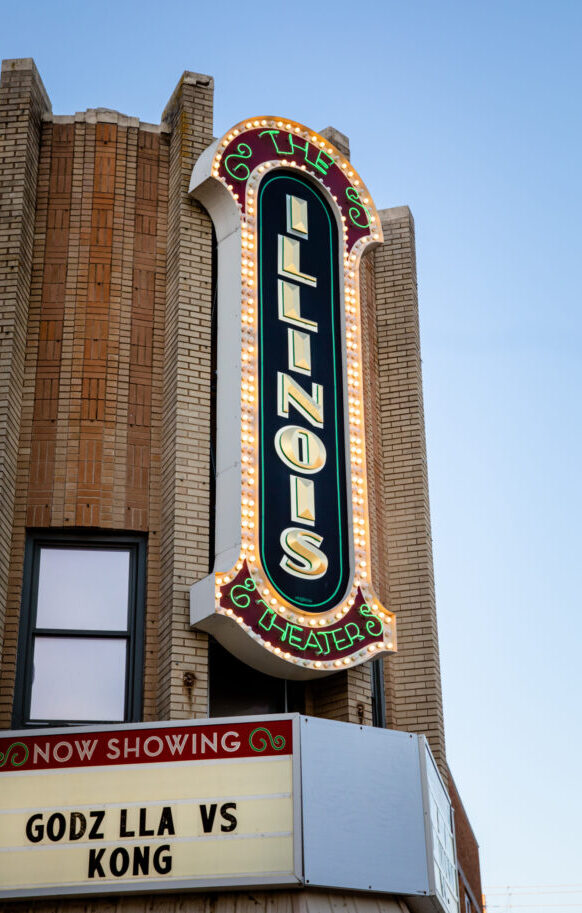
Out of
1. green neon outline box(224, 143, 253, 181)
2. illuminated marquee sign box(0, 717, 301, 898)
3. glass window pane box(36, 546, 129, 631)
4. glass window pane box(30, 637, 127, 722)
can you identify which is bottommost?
illuminated marquee sign box(0, 717, 301, 898)

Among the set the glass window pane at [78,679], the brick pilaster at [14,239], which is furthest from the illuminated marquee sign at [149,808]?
the brick pilaster at [14,239]

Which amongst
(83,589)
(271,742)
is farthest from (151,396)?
(271,742)

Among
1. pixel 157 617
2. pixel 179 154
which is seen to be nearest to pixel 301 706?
pixel 157 617

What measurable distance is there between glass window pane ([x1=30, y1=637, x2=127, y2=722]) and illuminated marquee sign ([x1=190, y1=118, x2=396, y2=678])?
137 centimetres

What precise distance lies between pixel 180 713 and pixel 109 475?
3.03 m

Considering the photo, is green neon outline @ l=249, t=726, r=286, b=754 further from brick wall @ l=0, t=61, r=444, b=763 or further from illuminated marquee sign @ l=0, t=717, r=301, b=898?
brick wall @ l=0, t=61, r=444, b=763

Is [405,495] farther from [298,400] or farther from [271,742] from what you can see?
[271,742]

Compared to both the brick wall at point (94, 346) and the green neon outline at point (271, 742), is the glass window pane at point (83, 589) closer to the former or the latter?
the brick wall at point (94, 346)

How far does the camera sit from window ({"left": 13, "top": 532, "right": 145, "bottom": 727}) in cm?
1418

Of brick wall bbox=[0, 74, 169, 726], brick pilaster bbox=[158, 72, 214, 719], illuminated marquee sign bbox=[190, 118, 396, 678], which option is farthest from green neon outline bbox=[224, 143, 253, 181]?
brick wall bbox=[0, 74, 169, 726]

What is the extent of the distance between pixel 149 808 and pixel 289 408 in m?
5.10

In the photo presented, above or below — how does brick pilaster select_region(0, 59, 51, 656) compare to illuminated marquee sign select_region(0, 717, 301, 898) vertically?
above

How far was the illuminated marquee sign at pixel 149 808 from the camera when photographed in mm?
11688

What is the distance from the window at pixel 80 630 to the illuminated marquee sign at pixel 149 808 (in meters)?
1.80
